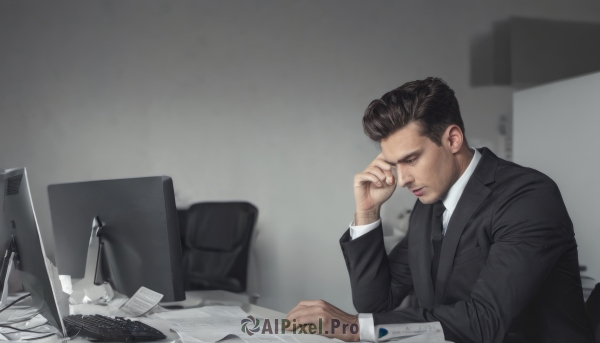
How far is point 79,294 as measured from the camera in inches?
68.2

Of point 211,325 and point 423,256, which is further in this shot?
point 423,256

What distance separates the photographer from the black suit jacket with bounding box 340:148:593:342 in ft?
4.36

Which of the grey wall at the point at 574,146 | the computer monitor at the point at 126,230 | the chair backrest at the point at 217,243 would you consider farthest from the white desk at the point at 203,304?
the grey wall at the point at 574,146

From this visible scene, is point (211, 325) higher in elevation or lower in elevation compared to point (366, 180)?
lower

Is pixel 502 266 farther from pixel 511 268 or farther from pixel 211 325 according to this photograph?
pixel 211 325

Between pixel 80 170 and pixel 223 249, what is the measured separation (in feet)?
3.03

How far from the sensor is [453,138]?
5.40ft

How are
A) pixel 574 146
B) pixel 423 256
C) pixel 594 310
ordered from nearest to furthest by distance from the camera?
pixel 594 310 < pixel 423 256 < pixel 574 146

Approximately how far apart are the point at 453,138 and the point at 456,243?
31 cm

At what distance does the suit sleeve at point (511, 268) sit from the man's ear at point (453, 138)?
0.23 m

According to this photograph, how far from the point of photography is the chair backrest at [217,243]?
2557 mm

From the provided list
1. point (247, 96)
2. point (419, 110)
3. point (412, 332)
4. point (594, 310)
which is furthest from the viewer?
point (247, 96)

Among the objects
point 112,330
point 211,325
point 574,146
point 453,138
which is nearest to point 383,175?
point 453,138

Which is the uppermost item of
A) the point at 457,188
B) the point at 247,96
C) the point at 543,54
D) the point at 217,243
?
the point at 543,54
